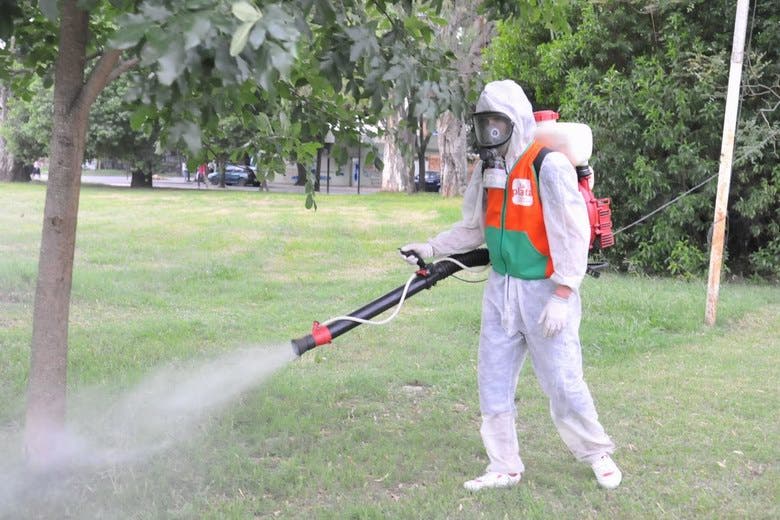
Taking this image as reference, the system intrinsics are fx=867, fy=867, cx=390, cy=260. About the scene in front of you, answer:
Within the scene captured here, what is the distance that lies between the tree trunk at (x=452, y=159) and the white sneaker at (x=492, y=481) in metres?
25.7

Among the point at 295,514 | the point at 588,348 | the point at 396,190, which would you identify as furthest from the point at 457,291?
the point at 396,190

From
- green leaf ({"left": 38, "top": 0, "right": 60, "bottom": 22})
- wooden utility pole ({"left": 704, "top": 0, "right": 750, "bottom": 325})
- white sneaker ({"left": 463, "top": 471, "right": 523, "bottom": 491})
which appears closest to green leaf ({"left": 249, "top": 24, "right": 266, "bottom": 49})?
green leaf ({"left": 38, "top": 0, "right": 60, "bottom": 22})

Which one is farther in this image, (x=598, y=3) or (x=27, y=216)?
(x=27, y=216)

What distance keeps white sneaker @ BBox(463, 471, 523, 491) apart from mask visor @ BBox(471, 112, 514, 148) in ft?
5.42

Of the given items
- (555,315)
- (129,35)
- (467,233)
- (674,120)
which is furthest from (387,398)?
(674,120)

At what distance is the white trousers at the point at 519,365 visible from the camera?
4184 mm

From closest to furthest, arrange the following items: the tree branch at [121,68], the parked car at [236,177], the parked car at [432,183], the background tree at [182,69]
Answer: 1. the background tree at [182,69]
2. the tree branch at [121,68]
3. the parked car at [236,177]
4. the parked car at [432,183]

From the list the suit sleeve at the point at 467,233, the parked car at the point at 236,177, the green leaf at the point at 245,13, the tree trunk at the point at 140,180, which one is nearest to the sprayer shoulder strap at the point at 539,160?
the suit sleeve at the point at 467,233

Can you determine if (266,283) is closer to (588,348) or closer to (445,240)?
(588,348)

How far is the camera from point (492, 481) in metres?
4.36

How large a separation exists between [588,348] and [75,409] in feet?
14.0

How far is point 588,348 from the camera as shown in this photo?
754 cm

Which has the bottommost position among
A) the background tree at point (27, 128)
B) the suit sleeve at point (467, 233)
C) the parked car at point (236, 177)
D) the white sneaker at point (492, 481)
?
the white sneaker at point (492, 481)

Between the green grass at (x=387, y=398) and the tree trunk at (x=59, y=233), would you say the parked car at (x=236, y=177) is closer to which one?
the green grass at (x=387, y=398)
